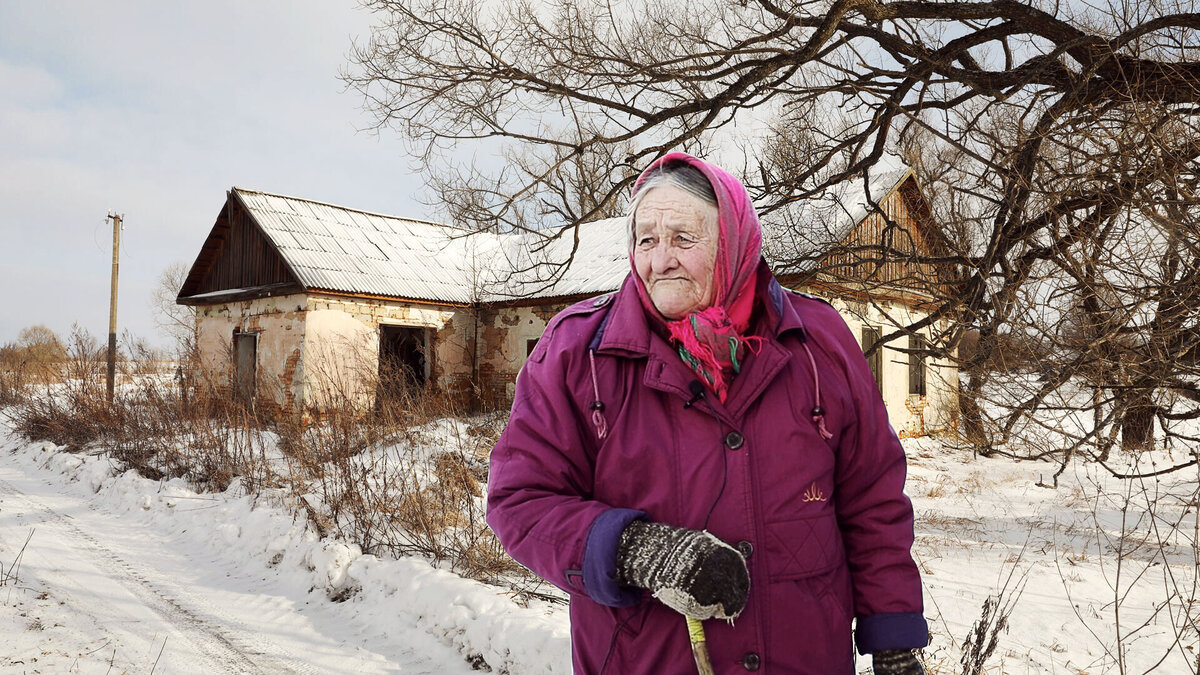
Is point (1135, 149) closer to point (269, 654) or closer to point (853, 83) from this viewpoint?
point (853, 83)

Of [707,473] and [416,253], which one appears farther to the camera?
[416,253]

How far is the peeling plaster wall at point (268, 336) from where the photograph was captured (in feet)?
46.5

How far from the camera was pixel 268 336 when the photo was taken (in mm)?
15016

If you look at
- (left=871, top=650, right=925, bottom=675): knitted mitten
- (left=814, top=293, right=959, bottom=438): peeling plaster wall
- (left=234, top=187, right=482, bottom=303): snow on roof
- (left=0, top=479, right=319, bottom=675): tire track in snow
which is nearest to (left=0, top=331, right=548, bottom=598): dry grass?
(left=0, top=479, right=319, bottom=675): tire track in snow

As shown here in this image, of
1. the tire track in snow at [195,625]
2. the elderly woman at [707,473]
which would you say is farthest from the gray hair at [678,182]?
the tire track in snow at [195,625]

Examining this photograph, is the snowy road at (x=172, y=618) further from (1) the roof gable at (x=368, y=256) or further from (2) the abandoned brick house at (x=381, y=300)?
(1) the roof gable at (x=368, y=256)

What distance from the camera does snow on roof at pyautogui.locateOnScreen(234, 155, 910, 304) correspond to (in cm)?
1452

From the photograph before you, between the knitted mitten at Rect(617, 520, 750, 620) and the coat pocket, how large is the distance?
0.10m

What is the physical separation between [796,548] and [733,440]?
26cm

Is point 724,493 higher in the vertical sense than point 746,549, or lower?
higher

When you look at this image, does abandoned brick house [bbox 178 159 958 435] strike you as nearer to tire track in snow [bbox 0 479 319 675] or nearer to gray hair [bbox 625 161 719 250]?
tire track in snow [bbox 0 479 319 675]

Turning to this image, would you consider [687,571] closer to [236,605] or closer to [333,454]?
[236,605]

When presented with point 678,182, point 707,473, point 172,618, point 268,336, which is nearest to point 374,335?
point 268,336

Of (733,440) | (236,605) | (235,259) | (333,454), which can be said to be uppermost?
(235,259)
